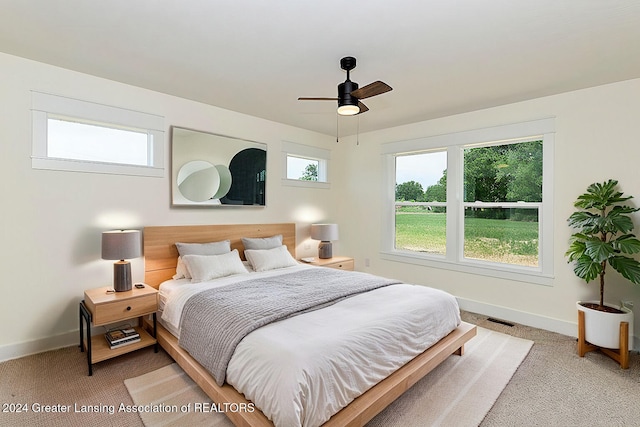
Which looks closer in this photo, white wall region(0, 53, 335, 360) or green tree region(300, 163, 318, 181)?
white wall region(0, 53, 335, 360)

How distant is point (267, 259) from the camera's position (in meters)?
3.71

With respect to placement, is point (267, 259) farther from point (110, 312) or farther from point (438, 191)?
point (438, 191)

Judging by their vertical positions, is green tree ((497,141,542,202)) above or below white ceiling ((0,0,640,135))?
below

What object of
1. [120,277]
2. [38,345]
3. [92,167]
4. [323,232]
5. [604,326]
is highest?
[92,167]

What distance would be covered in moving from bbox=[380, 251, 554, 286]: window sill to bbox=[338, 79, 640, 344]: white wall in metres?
0.06

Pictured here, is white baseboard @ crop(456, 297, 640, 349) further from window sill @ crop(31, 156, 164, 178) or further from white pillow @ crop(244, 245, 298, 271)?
window sill @ crop(31, 156, 164, 178)

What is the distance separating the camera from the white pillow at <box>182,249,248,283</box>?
3.11 m

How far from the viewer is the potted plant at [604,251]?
2.62 meters

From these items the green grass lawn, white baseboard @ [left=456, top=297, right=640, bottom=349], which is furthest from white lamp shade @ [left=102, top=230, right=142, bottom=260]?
white baseboard @ [left=456, top=297, right=640, bottom=349]

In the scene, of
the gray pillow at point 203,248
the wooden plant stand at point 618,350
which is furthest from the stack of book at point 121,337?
the wooden plant stand at point 618,350

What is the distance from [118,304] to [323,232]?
2.79 m

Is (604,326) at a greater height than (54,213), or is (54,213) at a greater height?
(54,213)

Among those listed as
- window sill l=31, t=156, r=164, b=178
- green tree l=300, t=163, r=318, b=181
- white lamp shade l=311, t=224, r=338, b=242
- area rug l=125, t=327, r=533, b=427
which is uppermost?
green tree l=300, t=163, r=318, b=181

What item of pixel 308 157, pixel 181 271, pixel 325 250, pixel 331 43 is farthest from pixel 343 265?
pixel 331 43
